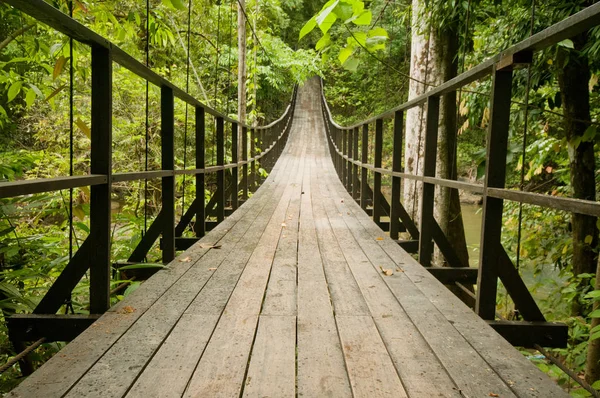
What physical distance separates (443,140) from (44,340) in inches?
129

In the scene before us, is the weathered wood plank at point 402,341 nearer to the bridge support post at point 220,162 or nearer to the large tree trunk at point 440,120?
the large tree trunk at point 440,120

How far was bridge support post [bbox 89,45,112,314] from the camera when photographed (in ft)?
4.91

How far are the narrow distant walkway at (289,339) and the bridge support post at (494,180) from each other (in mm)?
171

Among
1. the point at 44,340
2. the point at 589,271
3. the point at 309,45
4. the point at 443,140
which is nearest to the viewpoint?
the point at 44,340

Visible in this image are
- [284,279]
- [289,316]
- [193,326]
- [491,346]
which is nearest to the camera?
[491,346]

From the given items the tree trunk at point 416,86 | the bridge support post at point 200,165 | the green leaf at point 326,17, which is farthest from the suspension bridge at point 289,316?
the tree trunk at point 416,86

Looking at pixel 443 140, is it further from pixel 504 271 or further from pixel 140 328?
pixel 140 328

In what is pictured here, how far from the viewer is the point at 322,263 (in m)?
2.46

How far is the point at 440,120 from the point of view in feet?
12.4

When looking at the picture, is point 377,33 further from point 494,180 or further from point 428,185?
point 428,185

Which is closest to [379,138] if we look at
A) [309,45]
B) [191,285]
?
[191,285]

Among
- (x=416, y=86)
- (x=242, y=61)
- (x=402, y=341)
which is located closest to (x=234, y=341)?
(x=402, y=341)

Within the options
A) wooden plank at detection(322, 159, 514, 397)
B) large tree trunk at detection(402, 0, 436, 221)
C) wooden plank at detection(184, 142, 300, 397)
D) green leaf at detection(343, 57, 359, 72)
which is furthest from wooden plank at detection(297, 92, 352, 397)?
large tree trunk at detection(402, 0, 436, 221)

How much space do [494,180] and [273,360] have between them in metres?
1.00
